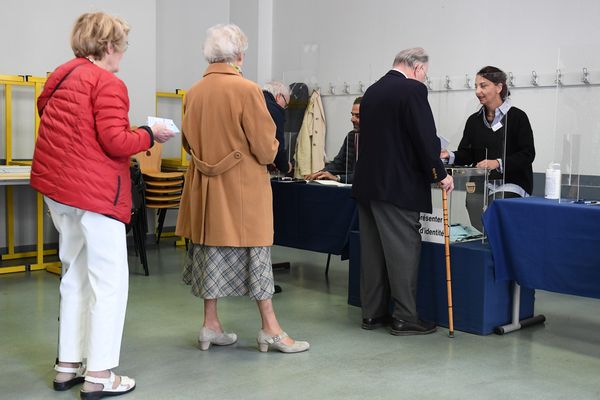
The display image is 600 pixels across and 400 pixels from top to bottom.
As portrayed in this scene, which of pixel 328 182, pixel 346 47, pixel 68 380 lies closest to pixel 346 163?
pixel 328 182

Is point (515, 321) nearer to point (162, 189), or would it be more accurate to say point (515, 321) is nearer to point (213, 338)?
point (213, 338)

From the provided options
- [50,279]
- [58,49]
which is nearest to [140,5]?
[58,49]

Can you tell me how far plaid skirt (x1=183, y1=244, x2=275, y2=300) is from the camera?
11.0 feet

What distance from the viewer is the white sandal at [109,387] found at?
2.83 meters

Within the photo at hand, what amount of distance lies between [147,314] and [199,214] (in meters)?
1.17

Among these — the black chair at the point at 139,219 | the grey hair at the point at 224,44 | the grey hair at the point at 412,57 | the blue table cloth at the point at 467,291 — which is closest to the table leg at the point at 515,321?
the blue table cloth at the point at 467,291

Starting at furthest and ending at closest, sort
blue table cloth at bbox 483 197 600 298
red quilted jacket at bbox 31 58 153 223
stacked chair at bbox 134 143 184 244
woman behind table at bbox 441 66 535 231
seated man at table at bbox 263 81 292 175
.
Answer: stacked chair at bbox 134 143 184 244, woman behind table at bbox 441 66 535 231, seated man at table at bbox 263 81 292 175, blue table cloth at bbox 483 197 600 298, red quilted jacket at bbox 31 58 153 223

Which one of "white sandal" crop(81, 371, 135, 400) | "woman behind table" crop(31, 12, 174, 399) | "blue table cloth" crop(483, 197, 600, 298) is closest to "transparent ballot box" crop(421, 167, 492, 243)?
"blue table cloth" crop(483, 197, 600, 298)

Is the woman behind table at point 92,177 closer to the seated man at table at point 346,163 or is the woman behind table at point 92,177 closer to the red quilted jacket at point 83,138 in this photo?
the red quilted jacket at point 83,138

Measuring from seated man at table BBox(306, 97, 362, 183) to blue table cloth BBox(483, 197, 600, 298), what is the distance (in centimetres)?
153

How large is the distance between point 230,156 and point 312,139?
4173 mm

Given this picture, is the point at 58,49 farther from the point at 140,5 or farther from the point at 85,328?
the point at 85,328

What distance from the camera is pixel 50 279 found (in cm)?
534

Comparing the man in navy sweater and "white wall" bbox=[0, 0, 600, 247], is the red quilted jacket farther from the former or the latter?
"white wall" bbox=[0, 0, 600, 247]
